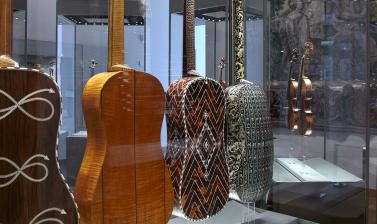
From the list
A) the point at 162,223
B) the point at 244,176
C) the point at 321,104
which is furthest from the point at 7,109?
the point at 321,104

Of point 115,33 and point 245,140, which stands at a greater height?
point 115,33

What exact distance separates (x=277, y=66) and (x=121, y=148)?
75.1 inches

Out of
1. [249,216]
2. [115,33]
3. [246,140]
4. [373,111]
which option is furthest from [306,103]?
[115,33]

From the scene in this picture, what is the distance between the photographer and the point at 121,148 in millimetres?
1551

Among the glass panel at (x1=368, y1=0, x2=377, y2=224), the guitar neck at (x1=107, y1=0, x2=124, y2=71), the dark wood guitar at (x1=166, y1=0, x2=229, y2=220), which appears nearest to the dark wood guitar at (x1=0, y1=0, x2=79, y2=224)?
the guitar neck at (x1=107, y1=0, x2=124, y2=71)

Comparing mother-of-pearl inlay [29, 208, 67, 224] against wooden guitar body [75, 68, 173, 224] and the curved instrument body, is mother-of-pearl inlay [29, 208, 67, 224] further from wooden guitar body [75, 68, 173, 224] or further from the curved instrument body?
the curved instrument body

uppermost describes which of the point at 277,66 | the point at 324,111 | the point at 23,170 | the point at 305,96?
the point at 277,66

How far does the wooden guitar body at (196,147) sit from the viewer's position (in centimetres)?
180

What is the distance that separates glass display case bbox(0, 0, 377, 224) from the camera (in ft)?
6.12

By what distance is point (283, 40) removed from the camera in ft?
10.4

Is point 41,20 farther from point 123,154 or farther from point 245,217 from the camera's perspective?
point 245,217

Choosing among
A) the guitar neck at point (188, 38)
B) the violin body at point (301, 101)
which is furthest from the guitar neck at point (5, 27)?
the violin body at point (301, 101)

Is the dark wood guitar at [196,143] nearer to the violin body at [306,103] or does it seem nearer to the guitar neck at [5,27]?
the guitar neck at [5,27]

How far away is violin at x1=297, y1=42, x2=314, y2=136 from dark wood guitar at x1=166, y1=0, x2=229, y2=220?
1.21 meters
